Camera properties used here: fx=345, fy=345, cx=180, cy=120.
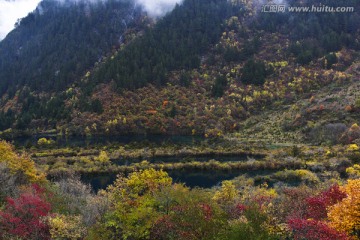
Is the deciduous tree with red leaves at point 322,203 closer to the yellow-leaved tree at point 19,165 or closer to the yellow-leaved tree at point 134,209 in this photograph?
the yellow-leaved tree at point 134,209

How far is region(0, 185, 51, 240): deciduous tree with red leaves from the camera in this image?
28.8 metres

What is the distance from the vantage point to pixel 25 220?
30391 mm

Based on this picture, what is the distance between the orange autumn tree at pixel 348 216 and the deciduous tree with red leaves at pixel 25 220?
23473 mm

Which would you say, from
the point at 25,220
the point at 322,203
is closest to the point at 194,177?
the point at 322,203

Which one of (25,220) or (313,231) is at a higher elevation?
(313,231)

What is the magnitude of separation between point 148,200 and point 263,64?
168408mm

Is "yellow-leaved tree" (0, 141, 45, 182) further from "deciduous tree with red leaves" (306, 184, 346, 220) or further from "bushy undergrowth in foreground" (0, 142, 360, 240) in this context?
"deciduous tree with red leaves" (306, 184, 346, 220)

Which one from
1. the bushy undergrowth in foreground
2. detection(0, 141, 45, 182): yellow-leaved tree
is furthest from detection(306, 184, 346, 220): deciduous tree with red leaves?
detection(0, 141, 45, 182): yellow-leaved tree

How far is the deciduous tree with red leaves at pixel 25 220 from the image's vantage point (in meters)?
28.8

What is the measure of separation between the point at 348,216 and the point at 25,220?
2638 cm

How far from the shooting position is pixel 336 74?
166750mm

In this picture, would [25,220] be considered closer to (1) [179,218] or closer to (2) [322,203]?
(1) [179,218]

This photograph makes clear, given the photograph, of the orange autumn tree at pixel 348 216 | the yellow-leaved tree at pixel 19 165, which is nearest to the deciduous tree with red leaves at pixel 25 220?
the yellow-leaved tree at pixel 19 165

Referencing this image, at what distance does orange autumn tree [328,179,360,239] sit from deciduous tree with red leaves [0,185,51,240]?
2347 cm
